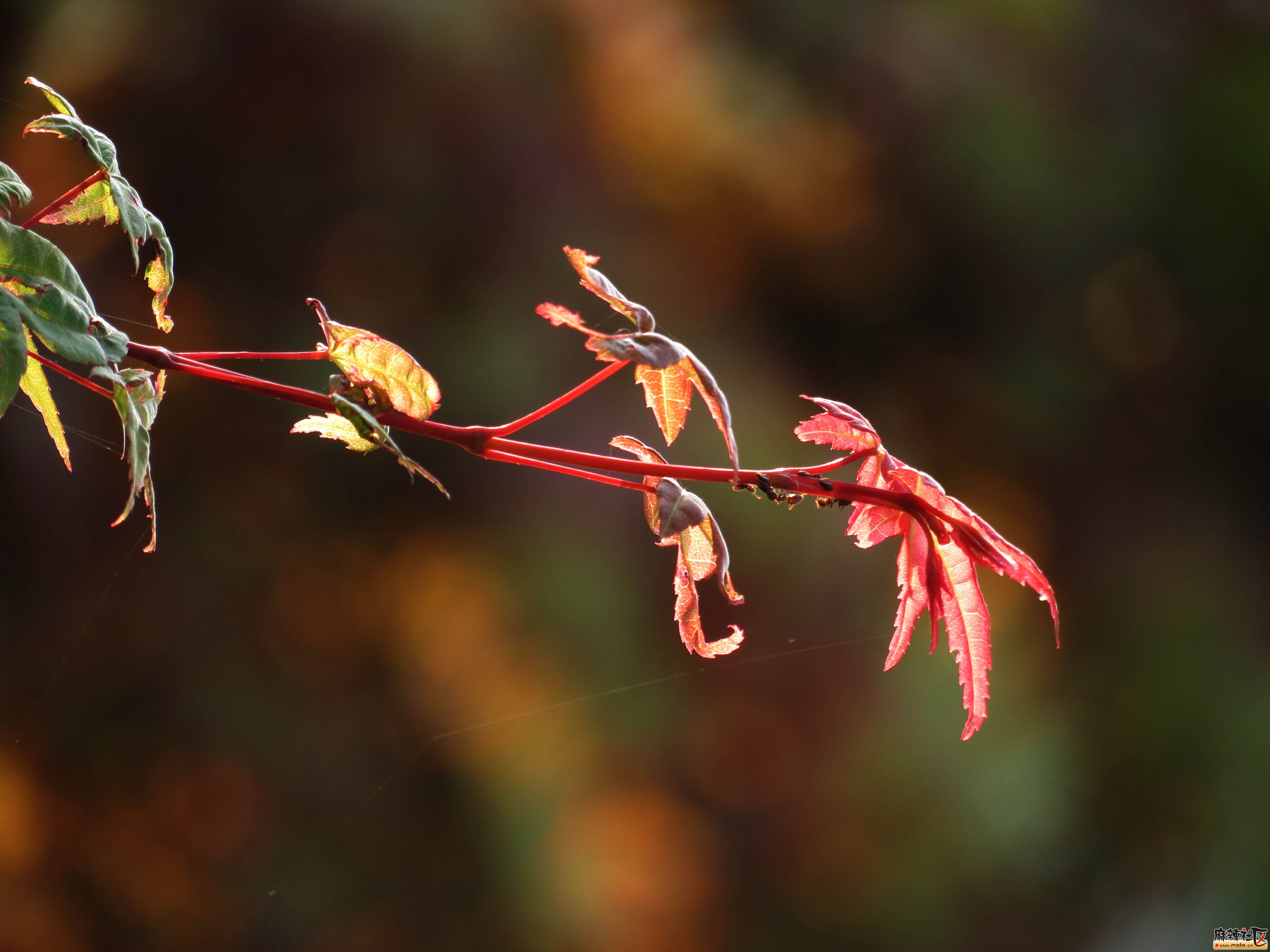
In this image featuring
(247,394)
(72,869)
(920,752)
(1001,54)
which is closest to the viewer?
(72,869)

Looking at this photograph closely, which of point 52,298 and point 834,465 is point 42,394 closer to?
point 52,298

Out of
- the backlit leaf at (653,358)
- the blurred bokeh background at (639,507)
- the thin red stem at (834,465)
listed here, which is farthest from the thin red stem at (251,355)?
the blurred bokeh background at (639,507)

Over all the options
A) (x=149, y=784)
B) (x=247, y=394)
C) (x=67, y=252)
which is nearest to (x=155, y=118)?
(x=67, y=252)

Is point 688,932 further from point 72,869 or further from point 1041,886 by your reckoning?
point 72,869

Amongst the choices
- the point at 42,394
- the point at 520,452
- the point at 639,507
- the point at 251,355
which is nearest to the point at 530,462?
the point at 520,452

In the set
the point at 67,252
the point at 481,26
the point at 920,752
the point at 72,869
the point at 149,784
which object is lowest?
the point at 72,869

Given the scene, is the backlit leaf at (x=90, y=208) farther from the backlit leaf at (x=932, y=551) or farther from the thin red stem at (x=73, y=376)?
the backlit leaf at (x=932, y=551)
